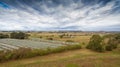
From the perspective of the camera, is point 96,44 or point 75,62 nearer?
point 75,62

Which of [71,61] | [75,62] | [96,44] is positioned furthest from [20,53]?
[96,44]

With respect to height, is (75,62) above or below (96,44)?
below

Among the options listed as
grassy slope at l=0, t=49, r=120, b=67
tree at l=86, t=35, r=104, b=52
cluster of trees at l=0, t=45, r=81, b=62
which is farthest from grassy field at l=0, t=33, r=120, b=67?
tree at l=86, t=35, r=104, b=52

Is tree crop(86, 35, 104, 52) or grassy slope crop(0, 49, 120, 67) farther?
tree crop(86, 35, 104, 52)

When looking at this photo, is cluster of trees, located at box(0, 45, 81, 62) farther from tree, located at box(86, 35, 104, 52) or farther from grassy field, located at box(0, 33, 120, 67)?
tree, located at box(86, 35, 104, 52)

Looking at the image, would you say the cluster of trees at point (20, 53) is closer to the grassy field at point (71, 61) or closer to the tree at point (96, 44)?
the grassy field at point (71, 61)

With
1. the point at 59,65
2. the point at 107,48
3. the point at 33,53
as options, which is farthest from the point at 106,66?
the point at 107,48

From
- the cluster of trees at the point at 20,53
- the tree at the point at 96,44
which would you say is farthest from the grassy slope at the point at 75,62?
the tree at the point at 96,44

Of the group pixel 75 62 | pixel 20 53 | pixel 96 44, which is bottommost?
pixel 75 62

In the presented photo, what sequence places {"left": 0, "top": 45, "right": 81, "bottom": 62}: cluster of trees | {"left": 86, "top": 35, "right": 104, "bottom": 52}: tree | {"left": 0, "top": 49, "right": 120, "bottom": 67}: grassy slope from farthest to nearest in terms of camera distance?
{"left": 86, "top": 35, "right": 104, "bottom": 52}: tree → {"left": 0, "top": 45, "right": 81, "bottom": 62}: cluster of trees → {"left": 0, "top": 49, "right": 120, "bottom": 67}: grassy slope

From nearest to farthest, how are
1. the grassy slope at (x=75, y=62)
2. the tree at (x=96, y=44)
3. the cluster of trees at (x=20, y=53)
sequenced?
the grassy slope at (x=75, y=62), the cluster of trees at (x=20, y=53), the tree at (x=96, y=44)

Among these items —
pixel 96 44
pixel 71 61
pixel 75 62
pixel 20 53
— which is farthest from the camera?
pixel 96 44

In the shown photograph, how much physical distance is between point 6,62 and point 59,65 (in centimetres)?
1043

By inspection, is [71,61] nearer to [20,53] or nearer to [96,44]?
[20,53]
